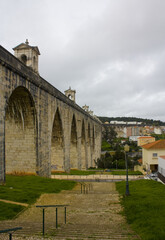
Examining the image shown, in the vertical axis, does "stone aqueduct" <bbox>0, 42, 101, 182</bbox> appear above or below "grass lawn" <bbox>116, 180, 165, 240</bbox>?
above

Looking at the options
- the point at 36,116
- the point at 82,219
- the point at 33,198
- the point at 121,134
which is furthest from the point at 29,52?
the point at 121,134

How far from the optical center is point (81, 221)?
25.1ft

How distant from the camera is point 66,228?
6.75m

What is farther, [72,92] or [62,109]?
[72,92]

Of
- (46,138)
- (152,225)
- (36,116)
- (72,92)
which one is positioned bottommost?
(152,225)

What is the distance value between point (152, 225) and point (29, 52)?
16.6m

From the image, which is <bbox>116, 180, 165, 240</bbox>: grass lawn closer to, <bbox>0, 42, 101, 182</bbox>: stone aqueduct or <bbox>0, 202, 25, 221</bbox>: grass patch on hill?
<bbox>0, 202, 25, 221</bbox>: grass patch on hill

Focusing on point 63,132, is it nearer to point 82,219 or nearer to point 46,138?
point 46,138

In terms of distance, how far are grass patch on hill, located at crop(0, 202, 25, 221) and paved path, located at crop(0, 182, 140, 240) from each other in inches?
11.6

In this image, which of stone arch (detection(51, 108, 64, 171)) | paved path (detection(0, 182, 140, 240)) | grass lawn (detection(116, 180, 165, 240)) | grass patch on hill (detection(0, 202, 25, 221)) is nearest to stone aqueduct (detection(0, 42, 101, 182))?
stone arch (detection(51, 108, 64, 171))

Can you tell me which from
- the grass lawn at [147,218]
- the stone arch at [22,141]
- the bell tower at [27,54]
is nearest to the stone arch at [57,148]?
the stone arch at [22,141]

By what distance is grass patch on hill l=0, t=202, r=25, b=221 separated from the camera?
7.76 m

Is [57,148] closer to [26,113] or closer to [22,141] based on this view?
[22,141]

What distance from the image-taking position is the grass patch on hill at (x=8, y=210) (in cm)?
776
